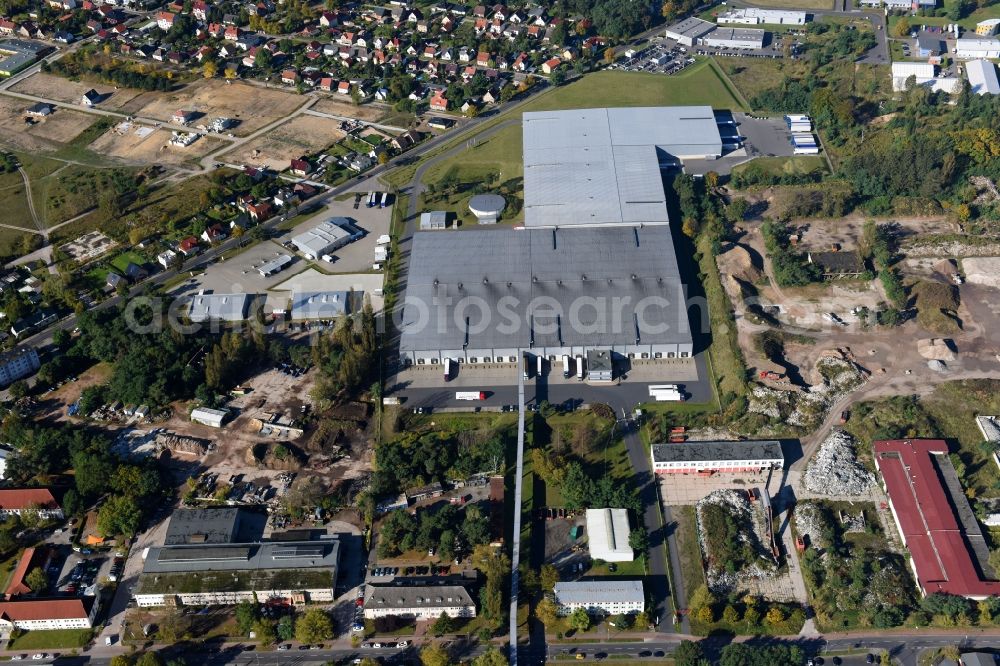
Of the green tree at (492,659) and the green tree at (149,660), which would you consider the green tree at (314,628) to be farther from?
the green tree at (492,659)

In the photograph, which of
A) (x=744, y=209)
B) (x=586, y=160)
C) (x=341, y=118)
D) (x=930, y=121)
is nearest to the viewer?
(x=744, y=209)

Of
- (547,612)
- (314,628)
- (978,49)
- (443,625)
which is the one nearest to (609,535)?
(547,612)

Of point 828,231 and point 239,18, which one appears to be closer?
point 828,231

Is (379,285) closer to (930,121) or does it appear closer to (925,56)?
(930,121)

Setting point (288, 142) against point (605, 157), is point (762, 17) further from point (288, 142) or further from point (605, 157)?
point (288, 142)

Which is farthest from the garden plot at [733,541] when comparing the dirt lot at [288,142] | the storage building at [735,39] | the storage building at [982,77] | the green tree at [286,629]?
the storage building at [735,39]

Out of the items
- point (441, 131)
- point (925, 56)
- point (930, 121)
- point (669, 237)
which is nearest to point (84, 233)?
point (441, 131)
